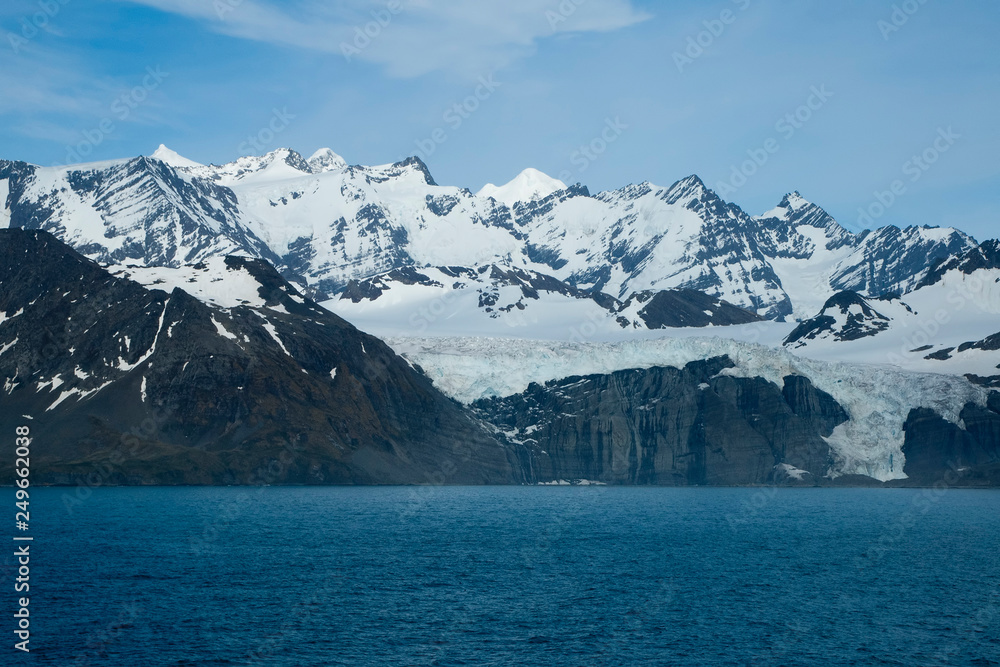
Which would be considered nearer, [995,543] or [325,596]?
[325,596]

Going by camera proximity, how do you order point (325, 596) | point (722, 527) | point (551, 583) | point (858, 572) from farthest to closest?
point (722, 527), point (858, 572), point (551, 583), point (325, 596)

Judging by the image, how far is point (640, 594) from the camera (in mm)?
109312

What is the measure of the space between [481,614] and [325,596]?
15.4 metres

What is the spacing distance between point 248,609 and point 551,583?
101 feet

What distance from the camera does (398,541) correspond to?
148125 mm

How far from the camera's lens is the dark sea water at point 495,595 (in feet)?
280

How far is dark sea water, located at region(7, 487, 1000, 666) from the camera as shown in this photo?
280ft

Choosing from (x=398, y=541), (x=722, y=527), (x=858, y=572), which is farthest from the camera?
(x=722, y=527)

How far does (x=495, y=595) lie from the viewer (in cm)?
10731

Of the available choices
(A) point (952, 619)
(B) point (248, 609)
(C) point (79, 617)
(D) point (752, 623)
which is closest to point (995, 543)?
(A) point (952, 619)

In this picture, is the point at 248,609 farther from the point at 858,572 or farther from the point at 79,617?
the point at 858,572

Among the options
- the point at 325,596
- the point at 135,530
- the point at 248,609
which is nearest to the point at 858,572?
the point at 325,596

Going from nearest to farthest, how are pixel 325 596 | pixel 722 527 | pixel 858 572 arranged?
pixel 325 596
pixel 858 572
pixel 722 527

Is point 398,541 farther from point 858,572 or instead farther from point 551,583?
point 858,572
